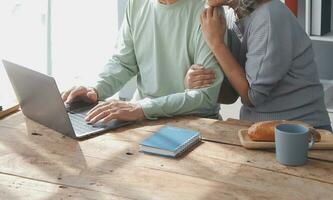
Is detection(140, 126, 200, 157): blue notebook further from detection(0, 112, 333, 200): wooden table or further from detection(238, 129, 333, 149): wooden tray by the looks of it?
detection(238, 129, 333, 149): wooden tray

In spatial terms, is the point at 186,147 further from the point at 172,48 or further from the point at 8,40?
the point at 8,40

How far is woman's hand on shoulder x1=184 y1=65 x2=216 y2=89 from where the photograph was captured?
183 centimetres

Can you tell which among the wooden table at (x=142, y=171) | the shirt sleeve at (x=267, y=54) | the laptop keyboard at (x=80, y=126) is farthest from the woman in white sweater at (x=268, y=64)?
the laptop keyboard at (x=80, y=126)

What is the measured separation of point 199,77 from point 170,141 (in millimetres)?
400

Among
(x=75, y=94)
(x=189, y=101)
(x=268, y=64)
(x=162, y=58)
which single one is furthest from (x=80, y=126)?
(x=268, y=64)

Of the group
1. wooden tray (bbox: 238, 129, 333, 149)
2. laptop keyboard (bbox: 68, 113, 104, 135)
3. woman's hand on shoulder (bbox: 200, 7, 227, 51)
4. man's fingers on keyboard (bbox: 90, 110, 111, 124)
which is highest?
woman's hand on shoulder (bbox: 200, 7, 227, 51)

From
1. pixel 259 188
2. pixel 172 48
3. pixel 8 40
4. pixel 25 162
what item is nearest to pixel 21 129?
pixel 25 162

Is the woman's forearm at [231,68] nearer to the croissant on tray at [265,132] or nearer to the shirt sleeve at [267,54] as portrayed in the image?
the shirt sleeve at [267,54]

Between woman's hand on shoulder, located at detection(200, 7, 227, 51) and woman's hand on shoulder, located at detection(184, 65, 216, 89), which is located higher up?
woman's hand on shoulder, located at detection(200, 7, 227, 51)

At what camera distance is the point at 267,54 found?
181 cm

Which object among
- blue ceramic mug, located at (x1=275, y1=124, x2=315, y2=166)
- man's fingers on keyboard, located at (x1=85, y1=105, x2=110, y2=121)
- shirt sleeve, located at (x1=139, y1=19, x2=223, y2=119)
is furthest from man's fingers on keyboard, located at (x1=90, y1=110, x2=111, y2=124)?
blue ceramic mug, located at (x1=275, y1=124, x2=315, y2=166)

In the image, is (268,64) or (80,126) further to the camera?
(268,64)

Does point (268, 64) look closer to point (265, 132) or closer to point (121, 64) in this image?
point (265, 132)

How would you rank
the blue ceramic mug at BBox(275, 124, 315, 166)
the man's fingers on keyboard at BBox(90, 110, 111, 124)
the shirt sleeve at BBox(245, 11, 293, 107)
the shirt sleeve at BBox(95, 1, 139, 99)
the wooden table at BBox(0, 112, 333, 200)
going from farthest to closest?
the shirt sleeve at BBox(95, 1, 139, 99) → the shirt sleeve at BBox(245, 11, 293, 107) → the man's fingers on keyboard at BBox(90, 110, 111, 124) → the blue ceramic mug at BBox(275, 124, 315, 166) → the wooden table at BBox(0, 112, 333, 200)
